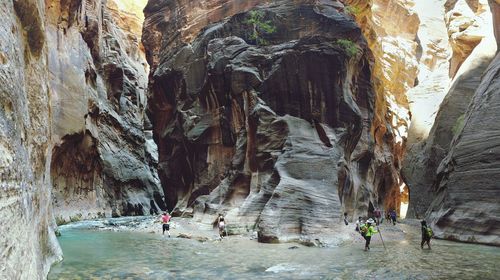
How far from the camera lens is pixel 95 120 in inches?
1491

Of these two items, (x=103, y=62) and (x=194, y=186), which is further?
(x=103, y=62)

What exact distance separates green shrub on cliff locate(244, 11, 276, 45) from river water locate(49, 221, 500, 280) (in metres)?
14.4

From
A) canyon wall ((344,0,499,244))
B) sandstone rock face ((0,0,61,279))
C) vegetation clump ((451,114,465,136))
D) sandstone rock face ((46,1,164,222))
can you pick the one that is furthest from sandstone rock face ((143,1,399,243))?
sandstone rock face ((0,0,61,279))

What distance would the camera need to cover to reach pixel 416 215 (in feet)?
108

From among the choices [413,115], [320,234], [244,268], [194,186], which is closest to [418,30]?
[413,115]

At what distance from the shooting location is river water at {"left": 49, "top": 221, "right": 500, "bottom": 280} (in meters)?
10.8

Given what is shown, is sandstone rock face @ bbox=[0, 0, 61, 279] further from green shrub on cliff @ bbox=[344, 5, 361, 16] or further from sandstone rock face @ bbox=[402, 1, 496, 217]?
sandstone rock face @ bbox=[402, 1, 496, 217]

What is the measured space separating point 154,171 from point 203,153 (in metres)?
26.6

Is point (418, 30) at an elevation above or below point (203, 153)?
above

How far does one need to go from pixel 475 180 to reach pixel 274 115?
1092 centimetres

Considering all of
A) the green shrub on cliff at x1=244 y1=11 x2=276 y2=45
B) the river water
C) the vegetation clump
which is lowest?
the river water

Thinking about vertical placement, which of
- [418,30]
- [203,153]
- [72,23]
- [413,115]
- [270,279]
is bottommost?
[270,279]

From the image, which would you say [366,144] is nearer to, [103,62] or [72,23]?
[72,23]

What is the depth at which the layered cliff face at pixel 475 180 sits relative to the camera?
1733 cm
